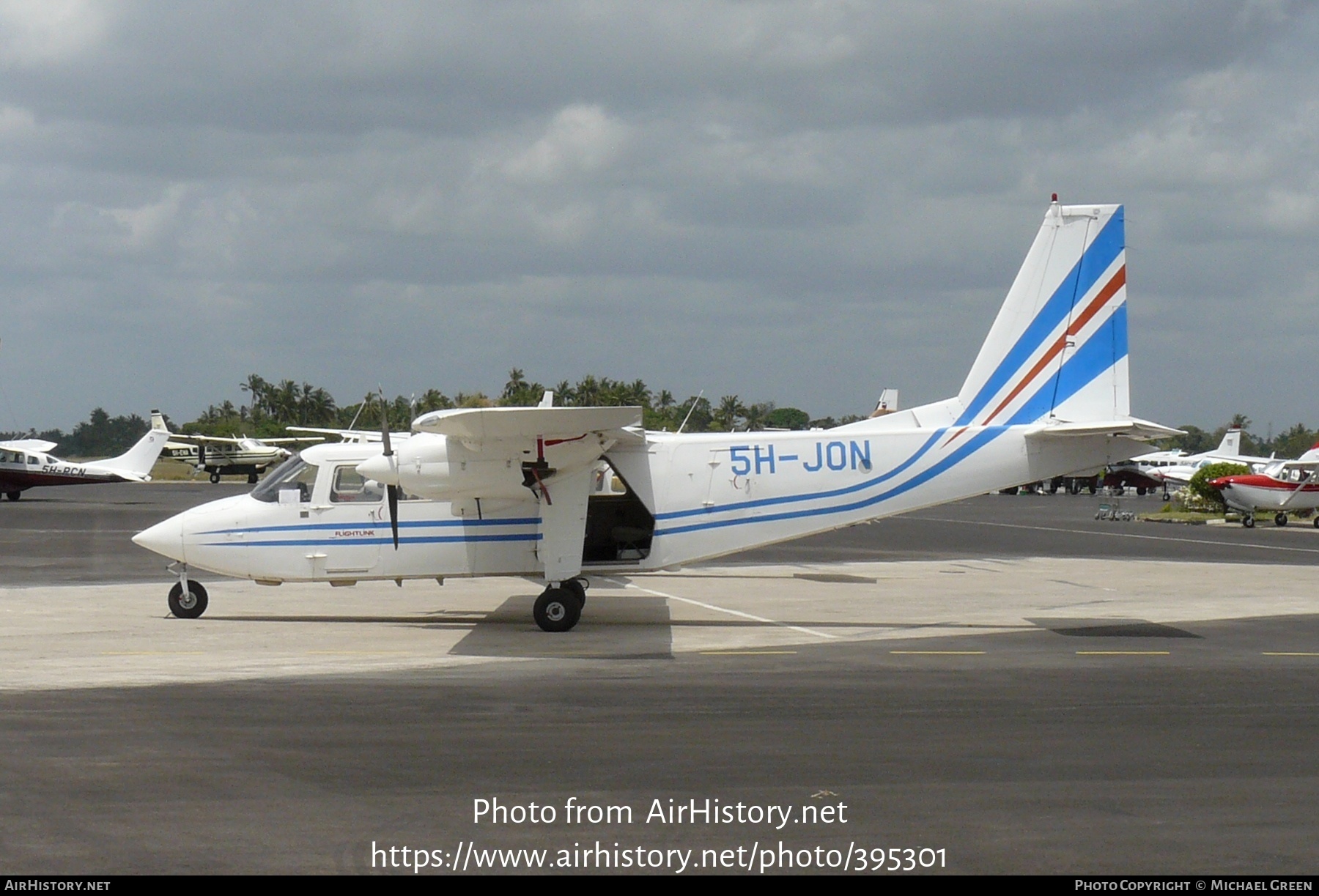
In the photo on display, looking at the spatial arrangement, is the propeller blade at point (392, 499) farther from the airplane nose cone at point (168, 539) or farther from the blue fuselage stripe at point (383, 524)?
the airplane nose cone at point (168, 539)

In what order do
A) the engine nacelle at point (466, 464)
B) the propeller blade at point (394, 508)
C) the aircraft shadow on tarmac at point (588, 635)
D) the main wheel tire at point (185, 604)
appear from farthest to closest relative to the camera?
the main wheel tire at point (185, 604) → the propeller blade at point (394, 508) → the engine nacelle at point (466, 464) → the aircraft shadow on tarmac at point (588, 635)

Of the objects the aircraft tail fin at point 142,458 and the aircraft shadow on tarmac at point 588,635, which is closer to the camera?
the aircraft shadow on tarmac at point 588,635

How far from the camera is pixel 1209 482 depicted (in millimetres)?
48719

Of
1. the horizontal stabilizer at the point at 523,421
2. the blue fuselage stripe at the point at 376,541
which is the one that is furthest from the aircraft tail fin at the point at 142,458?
the horizontal stabilizer at the point at 523,421

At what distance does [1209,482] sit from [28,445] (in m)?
53.8

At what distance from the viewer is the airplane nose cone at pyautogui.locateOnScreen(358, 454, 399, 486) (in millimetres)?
16172

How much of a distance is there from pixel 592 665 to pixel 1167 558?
64.9ft

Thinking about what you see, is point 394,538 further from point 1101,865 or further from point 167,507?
point 167,507

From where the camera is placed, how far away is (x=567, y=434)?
1562 cm

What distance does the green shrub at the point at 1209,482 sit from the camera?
48.0 meters

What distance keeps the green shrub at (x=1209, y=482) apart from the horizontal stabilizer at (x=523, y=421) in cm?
3846

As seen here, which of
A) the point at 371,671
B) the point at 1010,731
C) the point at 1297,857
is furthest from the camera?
the point at 371,671
